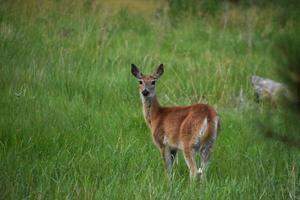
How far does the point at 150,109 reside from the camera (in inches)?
331

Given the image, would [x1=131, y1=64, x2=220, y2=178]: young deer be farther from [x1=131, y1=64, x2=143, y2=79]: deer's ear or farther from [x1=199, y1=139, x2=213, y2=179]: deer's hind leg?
[x1=131, y1=64, x2=143, y2=79]: deer's ear

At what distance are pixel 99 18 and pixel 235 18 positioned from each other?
324 centimetres

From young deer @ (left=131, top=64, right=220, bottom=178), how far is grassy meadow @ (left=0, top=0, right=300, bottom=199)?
0.53 ft

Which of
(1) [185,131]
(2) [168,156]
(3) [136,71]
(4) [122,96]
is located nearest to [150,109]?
(3) [136,71]

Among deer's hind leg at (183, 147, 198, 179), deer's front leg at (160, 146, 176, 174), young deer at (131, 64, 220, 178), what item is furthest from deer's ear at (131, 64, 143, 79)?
deer's hind leg at (183, 147, 198, 179)

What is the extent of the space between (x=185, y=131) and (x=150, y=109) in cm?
105

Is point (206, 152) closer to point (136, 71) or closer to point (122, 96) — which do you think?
point (136, 71)

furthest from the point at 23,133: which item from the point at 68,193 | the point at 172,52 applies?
the point at 172,52

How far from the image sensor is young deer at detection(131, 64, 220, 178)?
7.27 m

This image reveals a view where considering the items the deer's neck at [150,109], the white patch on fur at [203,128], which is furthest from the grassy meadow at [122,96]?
the white patch on fur at [203,128]

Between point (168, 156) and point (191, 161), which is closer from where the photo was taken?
point (191, 161)

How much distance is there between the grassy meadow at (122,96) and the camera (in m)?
6.66

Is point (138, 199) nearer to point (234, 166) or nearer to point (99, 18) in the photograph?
point (234, 166)

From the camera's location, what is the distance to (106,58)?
10.9 meters
